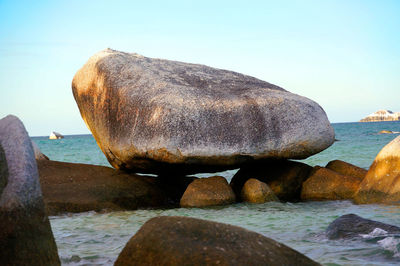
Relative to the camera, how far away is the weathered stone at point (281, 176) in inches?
372

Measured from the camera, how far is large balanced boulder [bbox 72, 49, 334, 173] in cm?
831

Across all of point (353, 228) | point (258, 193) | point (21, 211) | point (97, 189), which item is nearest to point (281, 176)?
point (258, 193)

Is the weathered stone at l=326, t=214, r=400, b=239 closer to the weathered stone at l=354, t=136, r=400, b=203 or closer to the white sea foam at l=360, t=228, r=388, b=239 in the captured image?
the white sea foam at l=360, t=228, r=388, b=239

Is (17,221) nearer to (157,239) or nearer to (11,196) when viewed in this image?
(11,196)

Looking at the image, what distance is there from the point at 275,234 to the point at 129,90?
461 cm

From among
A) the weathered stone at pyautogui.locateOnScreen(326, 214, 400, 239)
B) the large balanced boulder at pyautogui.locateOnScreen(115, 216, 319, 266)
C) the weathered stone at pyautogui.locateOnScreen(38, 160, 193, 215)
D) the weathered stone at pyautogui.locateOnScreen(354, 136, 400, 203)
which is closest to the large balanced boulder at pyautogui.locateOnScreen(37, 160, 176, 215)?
the weathered stone at pyautogui.locateOnScreen(38, 160, 193, 215)

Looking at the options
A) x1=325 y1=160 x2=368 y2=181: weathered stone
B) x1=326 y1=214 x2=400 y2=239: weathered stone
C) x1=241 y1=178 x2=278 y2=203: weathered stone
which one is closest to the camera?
x1=326 y1=214 x2=400 y2=239: weathered stone

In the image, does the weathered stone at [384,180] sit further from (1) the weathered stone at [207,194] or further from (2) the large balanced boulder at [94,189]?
(2) the large balanced boulder at [94,189]

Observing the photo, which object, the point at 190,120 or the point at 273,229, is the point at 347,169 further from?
the point at 273,229

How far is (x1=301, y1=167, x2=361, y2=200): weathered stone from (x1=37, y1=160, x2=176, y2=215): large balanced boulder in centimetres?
285

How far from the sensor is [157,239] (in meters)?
3.36

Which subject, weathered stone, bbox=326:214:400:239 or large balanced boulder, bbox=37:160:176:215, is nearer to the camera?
weathered stone, bbox=326:214:400:239

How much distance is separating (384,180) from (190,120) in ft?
11.6

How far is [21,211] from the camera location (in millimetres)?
3391
